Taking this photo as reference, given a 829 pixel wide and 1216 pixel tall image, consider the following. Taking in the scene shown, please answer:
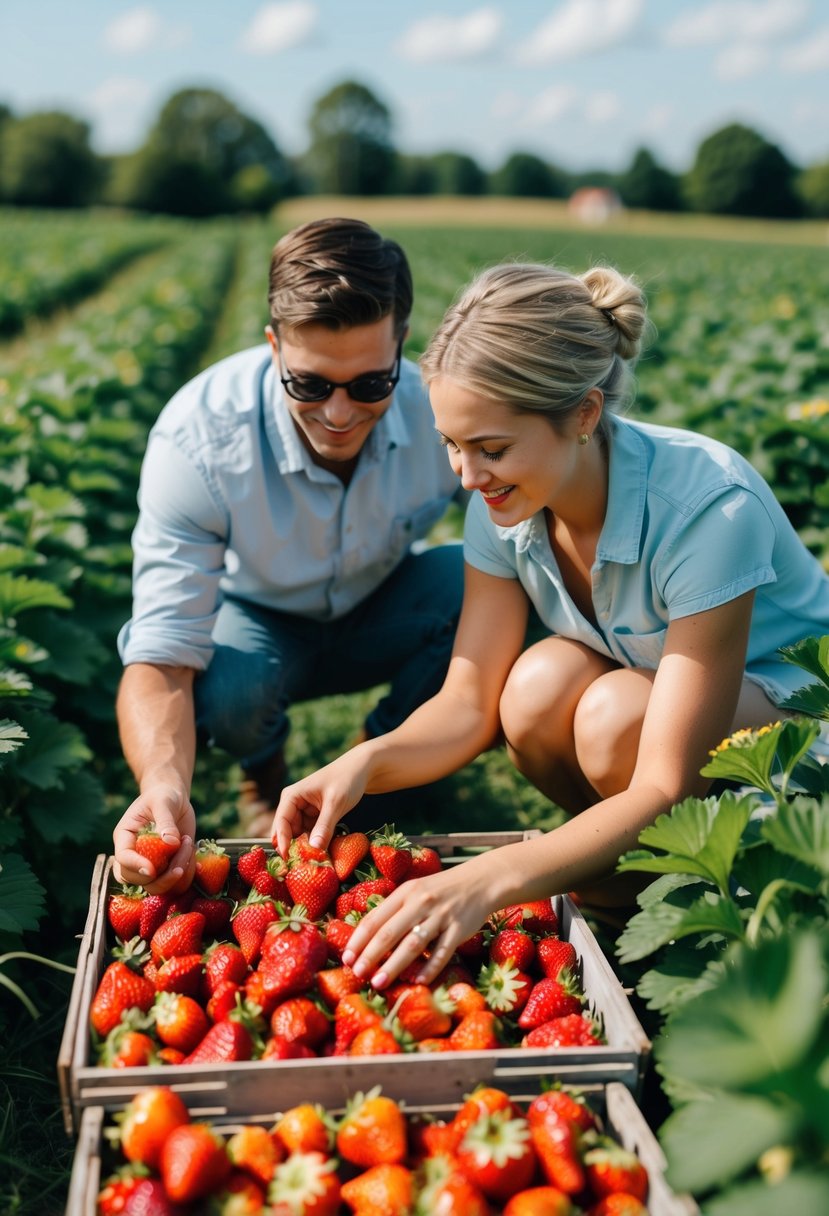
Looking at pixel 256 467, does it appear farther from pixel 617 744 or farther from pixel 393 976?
pixel 393 976

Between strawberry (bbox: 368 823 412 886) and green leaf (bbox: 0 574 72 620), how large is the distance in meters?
1.47

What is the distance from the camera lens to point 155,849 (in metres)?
2.09

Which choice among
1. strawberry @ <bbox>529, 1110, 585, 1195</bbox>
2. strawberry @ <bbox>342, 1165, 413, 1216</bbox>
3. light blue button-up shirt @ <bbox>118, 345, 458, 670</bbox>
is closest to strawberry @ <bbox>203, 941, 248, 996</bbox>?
strawberry @ <bbox>342, 1165, 413, 1216</bbox>

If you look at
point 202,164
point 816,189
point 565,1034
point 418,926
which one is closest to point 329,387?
point 418,926

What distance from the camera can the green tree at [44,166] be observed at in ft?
232

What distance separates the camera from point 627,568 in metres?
2.53

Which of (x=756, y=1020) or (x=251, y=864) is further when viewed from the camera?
(x=251, y=864)

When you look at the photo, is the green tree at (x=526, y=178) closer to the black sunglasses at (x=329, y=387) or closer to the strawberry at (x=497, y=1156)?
the black sunglasses at (x=329, y=387)

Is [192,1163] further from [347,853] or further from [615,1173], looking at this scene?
[347,853]

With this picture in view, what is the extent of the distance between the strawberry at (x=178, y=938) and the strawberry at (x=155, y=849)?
0.11 metres

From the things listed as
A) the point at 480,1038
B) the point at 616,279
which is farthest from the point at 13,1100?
the point at 616,279

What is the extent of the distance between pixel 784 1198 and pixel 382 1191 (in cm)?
58

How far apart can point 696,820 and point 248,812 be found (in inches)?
80.7

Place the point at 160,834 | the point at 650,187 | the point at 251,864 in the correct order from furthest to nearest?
the point at 650,187, the point at 251,864, the point at 160,834
